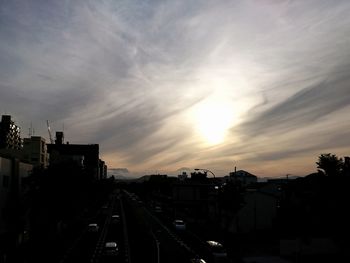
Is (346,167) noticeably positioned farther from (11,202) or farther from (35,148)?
(35,148)

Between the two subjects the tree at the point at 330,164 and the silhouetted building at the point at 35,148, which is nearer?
the tree at the point at 330,164

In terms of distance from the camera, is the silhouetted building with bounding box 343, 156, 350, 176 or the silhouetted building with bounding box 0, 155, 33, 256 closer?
the silhouetted building with bounding box 343, 156, 350, 176

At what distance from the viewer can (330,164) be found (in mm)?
48312

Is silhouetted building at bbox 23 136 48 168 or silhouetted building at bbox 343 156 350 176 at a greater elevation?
silhouetted building at bbox 23 136 48 168

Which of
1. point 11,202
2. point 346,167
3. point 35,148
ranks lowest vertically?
point 11,202

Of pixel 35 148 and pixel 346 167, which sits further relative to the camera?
pixel 35 148

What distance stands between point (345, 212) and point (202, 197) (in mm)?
67000

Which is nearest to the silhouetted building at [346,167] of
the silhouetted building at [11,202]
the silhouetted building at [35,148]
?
the silhouetted building at [11,202]

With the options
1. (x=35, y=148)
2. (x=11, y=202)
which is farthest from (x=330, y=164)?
(x=35, y=148)

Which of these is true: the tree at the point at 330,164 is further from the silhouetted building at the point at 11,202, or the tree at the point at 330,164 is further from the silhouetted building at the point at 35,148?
the silhouetted building at the point at 35,148

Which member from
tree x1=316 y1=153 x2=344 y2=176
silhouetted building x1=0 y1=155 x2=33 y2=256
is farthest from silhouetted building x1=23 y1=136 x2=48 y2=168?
tree x1=316 y1=153 x2=344 y2=176

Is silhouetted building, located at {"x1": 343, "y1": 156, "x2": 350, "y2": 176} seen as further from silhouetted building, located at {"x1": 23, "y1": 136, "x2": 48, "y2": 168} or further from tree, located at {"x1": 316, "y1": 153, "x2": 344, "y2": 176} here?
silhouetted building, located at {"x1": 23, "y1": 136, "x2": 48, "y2": 168}

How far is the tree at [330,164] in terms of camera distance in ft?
158

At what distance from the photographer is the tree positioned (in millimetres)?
48031
